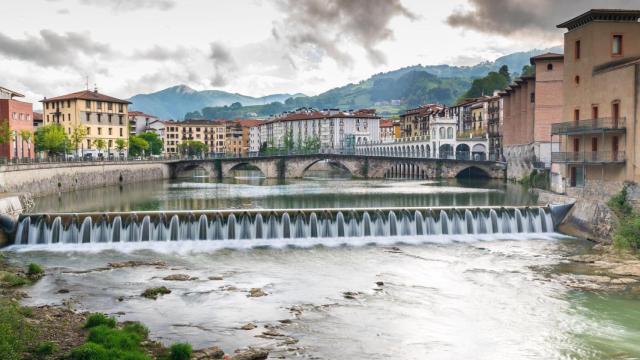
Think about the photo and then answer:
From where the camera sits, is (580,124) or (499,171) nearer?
(580,124)

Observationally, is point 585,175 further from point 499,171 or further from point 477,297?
point 499,171

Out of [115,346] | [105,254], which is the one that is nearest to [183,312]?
[115,346]

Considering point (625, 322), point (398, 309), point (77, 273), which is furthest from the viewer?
point (77, 273)

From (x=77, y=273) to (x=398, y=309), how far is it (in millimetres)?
15338

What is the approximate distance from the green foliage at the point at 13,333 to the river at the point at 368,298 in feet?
12.7

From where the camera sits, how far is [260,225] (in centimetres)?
3881

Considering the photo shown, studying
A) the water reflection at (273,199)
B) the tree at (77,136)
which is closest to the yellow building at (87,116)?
the tree at (77,136)

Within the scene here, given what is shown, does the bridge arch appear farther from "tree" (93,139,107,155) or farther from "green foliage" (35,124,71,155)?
"tree" (93,139,107,155)

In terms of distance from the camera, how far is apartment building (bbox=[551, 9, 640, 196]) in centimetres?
3744

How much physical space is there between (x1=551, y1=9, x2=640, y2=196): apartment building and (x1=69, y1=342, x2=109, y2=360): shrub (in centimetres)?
3138

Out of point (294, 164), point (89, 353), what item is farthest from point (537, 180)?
point (89, 353)

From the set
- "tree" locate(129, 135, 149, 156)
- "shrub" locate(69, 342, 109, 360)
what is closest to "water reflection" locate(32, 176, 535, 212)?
"shrub" locate(69, 342, 109, 360)

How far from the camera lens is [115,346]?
1734 centimetres

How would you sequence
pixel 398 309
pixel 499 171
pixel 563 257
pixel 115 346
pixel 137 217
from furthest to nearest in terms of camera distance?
pixel 499 171 → pixel 137 217 → pixel 563 257 → pixel 398 309 → pixel 115 346
